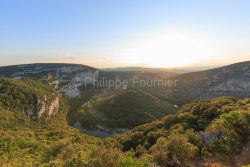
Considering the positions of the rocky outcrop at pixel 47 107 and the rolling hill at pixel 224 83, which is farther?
the rolling hill at pixel 224 83

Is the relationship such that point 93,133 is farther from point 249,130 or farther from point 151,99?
point 249,130

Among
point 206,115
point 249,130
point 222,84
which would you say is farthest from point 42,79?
point 249,130

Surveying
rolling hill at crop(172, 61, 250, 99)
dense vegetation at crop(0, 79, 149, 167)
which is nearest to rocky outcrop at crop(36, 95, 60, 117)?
dense vegetation at crop(0, 79, 149, 167)

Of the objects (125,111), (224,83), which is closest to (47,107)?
(125,111)

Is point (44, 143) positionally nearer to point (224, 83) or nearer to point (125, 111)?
point (125, 111)

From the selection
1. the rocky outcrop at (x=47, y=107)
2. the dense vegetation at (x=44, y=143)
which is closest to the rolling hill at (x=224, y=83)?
the rocky outcrop at (x=47, y=107)

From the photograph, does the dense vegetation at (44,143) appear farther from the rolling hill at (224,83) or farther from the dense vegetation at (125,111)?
the rolling hill at (224,83)

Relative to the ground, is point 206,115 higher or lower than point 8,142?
higher

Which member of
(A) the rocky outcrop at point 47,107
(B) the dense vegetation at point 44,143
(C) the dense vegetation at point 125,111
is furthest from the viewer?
(A) the rocky outcrop at point 47,107
